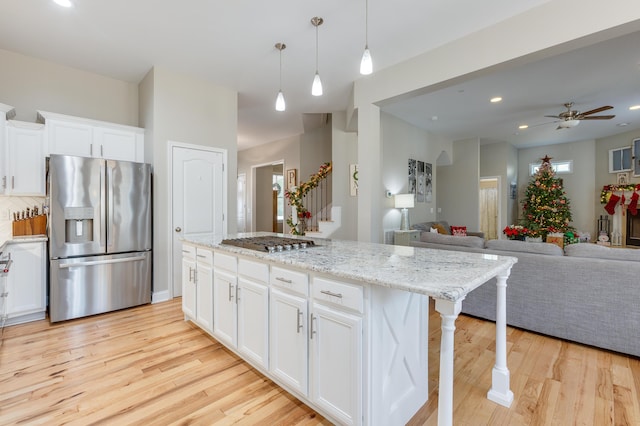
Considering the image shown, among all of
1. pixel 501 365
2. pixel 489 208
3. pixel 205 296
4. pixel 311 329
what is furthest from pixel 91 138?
pixel 489 208

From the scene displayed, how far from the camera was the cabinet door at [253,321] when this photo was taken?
1.97m

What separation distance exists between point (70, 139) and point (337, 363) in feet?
12.8

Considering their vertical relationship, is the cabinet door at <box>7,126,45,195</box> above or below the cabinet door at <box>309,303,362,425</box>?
above

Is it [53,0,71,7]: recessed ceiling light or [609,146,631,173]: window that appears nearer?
[53,0,71,7]: recessed ceiling light

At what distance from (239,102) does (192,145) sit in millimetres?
1424

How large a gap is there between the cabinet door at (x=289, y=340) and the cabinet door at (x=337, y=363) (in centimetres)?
7

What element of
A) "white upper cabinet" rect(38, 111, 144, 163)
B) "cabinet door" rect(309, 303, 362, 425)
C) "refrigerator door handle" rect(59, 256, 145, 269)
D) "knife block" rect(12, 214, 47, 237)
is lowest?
"cabinet door" rect(309, 303, 362, 425)

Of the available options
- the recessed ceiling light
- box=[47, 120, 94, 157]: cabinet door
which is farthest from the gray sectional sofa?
box=[47, 120, 94, 157]: cabinet door

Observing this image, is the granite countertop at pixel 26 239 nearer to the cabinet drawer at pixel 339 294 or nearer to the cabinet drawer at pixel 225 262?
the cabinet drawer at pixel 225 262

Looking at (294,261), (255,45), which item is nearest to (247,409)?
(294,261)

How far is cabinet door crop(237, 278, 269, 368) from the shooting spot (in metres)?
1.97

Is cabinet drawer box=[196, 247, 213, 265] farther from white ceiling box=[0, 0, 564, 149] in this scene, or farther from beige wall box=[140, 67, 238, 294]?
white ceiling box=[0, 0, 564, 149]

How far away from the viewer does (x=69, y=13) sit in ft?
9.06

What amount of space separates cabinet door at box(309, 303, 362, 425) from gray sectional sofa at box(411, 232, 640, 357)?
2200 millimetres
